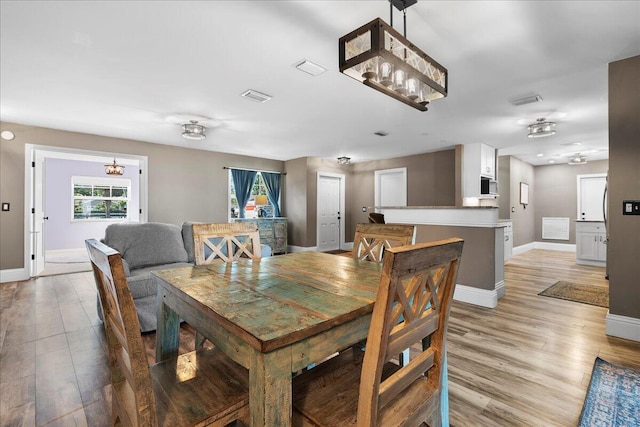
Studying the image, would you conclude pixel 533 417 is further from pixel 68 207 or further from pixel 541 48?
pixel 68 207

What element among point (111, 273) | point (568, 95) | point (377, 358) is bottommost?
point (377, 358)

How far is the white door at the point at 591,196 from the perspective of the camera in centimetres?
722

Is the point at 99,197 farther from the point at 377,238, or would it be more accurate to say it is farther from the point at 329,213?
the point at 377,238

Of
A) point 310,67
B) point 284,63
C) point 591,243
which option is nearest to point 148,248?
point 284,63

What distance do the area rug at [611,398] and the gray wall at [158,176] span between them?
20.8ft

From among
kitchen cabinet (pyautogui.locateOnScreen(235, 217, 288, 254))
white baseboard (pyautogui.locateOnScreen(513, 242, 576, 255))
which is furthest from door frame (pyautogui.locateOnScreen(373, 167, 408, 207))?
Answer: white baseboard (pyautogui.locateOnScreen(513, 242, 576, 255))

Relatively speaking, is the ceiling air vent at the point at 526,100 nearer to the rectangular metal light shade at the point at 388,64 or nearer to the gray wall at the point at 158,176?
the rectangular metal light shade at the point at 388,64

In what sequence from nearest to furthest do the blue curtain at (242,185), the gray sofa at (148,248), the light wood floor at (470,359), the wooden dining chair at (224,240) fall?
the light wood floor at (470,359) → the wooden dining chair at (224,240) → the gray sofa at (148,248) → the blue curtain at (242,185)

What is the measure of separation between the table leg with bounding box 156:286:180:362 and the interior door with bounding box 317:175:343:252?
603 cm

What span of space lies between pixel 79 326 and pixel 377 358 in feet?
10.7

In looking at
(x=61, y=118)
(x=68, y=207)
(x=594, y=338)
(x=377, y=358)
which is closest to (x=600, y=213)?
(x=594, y=338)

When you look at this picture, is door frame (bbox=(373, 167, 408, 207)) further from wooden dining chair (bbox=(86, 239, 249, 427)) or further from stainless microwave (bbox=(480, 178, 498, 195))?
wooden dining chair (bbox=(86, 239, 249, 427))

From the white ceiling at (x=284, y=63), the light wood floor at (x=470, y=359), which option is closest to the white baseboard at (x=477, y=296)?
the light wood floor at (x=470, y=359)

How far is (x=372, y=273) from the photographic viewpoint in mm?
1561
